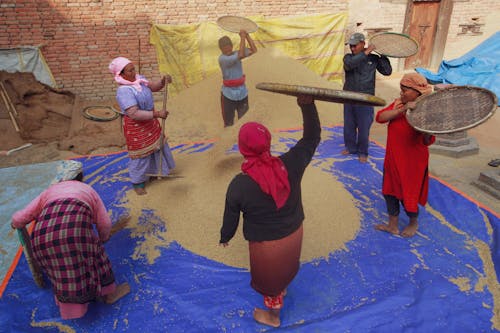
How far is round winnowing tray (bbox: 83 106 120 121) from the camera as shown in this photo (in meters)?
6.18

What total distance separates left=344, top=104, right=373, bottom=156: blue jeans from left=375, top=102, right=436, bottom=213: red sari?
151cm

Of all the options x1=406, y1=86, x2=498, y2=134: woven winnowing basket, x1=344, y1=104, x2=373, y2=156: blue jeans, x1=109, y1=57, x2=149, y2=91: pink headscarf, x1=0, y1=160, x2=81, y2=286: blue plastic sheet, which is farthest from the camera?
x1=344, y1=104, x2=373, y2=156: blue jeans

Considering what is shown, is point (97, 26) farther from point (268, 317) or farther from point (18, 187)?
point (268, 317)

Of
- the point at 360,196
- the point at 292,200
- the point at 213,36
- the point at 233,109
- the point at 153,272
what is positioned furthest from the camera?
the point at 213,36

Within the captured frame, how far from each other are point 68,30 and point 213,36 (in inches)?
111

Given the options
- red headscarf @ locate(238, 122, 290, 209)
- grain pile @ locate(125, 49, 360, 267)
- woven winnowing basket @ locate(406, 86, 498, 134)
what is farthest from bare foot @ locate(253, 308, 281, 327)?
woven winnowing basket @ locate(406, 86, 498, 134)

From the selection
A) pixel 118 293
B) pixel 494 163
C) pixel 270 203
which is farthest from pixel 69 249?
pixel 494 163

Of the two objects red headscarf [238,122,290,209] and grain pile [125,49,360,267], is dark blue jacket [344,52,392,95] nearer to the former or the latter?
grain pile [125,49,360,267]

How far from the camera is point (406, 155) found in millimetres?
2514

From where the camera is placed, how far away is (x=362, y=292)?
2.27 meters

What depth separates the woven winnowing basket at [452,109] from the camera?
1978 millimetres

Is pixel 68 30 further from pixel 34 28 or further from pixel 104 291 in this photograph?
pixel 104 291

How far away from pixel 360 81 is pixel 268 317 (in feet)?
9.86

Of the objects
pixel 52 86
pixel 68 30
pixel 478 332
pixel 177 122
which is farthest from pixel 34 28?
pixel 478 332
